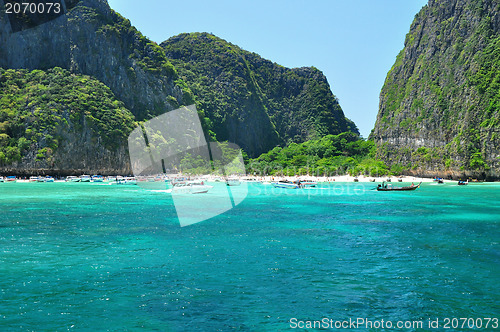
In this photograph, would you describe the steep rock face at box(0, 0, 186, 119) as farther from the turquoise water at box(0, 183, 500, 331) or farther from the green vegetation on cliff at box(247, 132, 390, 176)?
the turquoise water at box(0, 183, 500, 331)

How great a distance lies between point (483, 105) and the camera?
118 meters

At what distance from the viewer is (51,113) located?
13700cm

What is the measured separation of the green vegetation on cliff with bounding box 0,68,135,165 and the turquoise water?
11198 cm

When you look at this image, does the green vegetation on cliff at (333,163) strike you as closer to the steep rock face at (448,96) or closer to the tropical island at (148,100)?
the tropical island at (148,100)

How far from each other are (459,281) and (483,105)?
12226 centimetres

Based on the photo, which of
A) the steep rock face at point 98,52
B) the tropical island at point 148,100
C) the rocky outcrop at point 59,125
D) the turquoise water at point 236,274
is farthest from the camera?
the steep rock face at point 98,52

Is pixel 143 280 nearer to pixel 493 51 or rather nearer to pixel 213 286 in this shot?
pixel 213 286

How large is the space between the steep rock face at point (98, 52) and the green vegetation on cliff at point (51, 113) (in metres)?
7.95

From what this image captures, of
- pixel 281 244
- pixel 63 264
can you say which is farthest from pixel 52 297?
pixel 281 244

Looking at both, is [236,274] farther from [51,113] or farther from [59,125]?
[51,113]

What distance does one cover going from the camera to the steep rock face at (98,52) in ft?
523

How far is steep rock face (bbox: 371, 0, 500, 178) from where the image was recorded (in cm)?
11625

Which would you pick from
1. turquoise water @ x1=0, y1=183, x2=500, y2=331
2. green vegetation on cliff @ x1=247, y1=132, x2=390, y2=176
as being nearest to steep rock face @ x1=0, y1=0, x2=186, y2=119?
green vegetation on cliff @ x1=247, y1=132, x2=390, y2=176

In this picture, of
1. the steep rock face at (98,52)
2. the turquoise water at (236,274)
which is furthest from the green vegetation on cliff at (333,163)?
the turquoise water at (236,274)
